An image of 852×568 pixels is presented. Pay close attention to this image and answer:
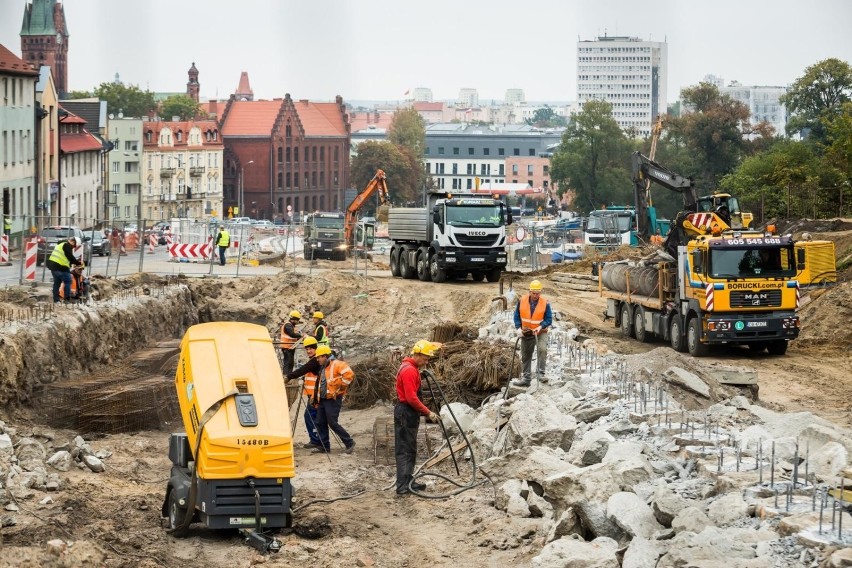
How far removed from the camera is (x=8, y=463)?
15633mm

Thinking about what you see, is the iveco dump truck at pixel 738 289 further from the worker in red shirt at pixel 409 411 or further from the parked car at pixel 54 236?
the parked car at pixel 54 236

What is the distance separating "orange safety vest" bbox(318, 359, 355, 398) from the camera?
59.0ft

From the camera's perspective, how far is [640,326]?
28.6 metres

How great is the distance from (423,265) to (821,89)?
6069 cm

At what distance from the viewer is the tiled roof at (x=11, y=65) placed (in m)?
57.4

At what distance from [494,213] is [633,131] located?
8349cm

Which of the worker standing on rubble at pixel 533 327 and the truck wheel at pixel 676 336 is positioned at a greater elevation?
the worker standing on rubble at pixel 533 327

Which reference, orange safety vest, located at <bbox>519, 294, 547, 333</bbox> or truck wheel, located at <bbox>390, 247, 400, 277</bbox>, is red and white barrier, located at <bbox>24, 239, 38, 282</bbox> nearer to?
truck wheel, located at <bbox>390, 247, 400, 277</bbox>

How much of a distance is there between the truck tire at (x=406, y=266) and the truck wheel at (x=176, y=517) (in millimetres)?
26127

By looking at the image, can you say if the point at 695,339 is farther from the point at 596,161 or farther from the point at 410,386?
the point at 596,161

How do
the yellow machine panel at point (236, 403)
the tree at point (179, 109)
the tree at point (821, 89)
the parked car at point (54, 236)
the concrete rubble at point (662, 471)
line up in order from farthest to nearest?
1. the tree at point (179, 109)
2. the tree at point (821, 89)
3. the parked car at point (54, 236)
4. the yellow machine panel at point (236, 403)
5. the concrete rubble at point (662, 471)

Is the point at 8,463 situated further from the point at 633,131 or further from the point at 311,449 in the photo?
the point at 633,131

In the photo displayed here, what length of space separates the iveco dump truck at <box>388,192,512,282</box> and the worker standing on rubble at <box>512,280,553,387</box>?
643 inches

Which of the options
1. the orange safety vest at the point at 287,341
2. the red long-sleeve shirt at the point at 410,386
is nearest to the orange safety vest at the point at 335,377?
the red long-sleeve shirt at the point at 410,386
